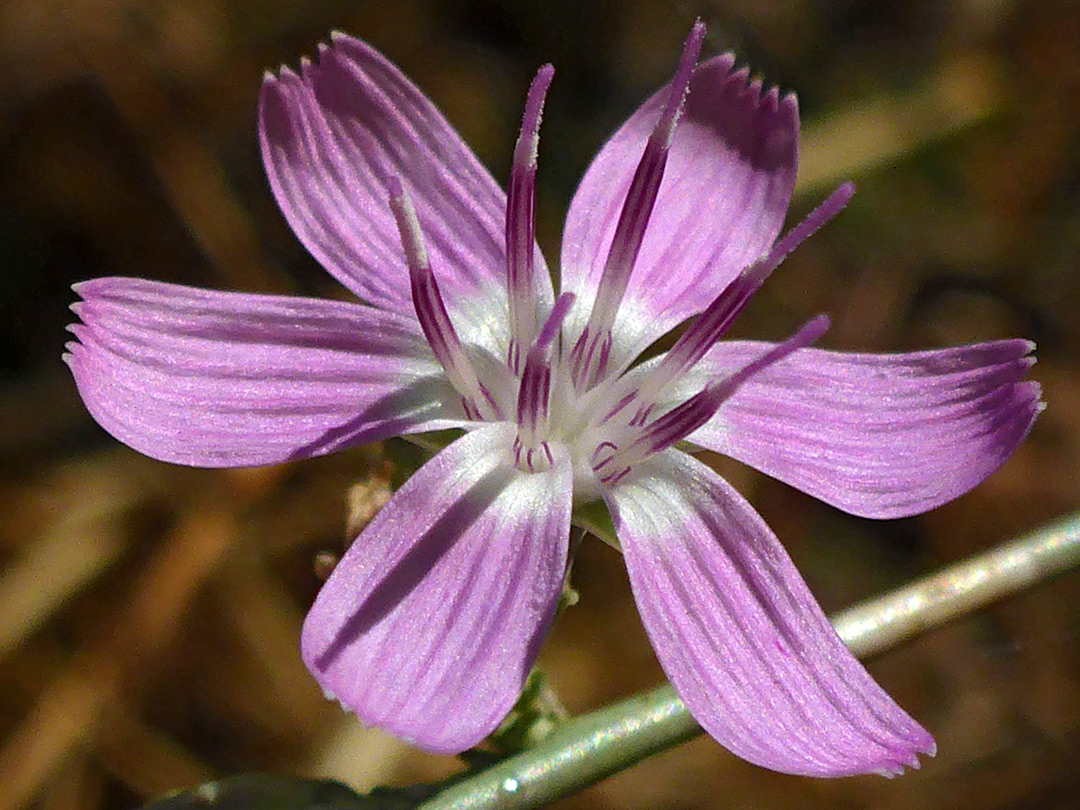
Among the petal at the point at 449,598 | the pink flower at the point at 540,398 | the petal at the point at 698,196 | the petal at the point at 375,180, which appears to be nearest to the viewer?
the petal at the point at 449,598

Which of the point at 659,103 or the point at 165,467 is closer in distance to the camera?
the point at 659,103

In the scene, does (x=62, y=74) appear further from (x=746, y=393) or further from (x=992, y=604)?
(x=992, y=604)

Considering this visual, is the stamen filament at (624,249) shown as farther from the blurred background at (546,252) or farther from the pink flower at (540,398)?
the blurred background at (546,252)

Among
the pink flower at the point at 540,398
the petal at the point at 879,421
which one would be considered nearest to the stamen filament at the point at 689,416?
the pink flower at the point at 540,398

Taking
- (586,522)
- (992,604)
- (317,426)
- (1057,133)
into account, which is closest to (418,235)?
(317,426)

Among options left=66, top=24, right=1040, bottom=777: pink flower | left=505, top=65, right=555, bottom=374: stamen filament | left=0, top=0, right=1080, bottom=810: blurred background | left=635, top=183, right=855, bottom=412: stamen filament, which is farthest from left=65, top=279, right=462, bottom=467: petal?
left=0, top=0, right=1080, bottom=810: blurred background

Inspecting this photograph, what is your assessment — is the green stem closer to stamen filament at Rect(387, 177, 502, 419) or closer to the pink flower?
the pink flower
